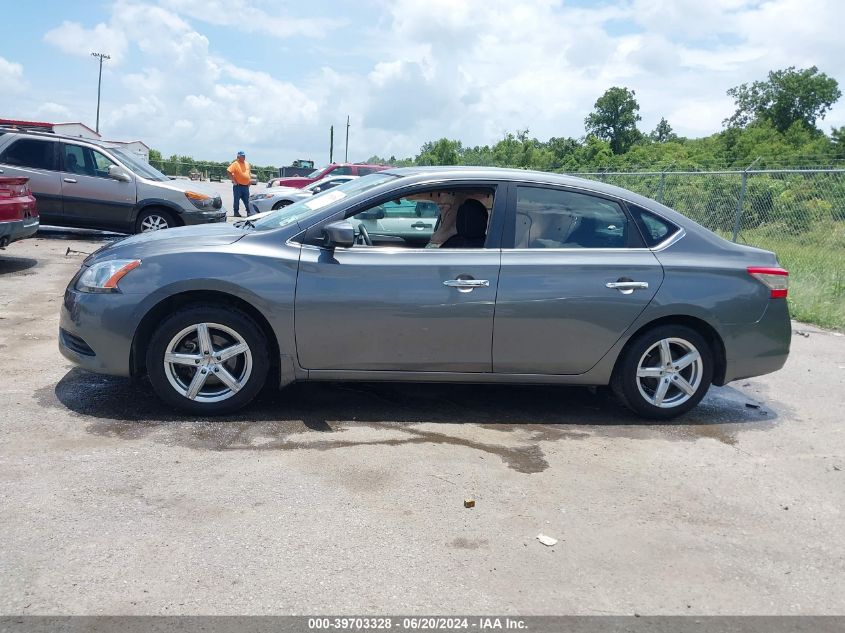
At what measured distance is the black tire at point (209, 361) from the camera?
5.05 meters

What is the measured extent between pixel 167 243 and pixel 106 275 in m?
0.43

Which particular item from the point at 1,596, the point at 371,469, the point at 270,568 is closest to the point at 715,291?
the point at 371,469

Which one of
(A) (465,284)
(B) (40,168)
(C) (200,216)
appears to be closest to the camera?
(A) (465,284)

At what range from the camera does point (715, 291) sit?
5.53 metres

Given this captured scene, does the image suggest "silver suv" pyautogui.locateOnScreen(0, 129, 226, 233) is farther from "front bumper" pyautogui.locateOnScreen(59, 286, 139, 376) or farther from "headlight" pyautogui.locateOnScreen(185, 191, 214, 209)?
"front bumper" pyautogui.locateOnScreen(59, 286, 139, 376)

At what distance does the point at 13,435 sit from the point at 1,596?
1868 mm

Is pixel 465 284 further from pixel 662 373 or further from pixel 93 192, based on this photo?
pixel 93 192

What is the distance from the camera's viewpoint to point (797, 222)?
12.8 metres

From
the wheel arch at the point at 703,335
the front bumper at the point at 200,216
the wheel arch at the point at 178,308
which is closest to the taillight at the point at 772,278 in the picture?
the wheel arch at the point at 703,335

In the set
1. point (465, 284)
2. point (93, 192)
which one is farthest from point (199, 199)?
point (465, 284)

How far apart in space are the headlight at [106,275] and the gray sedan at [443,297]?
0.5 inches

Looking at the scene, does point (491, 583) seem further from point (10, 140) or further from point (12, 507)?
point (10, 140)

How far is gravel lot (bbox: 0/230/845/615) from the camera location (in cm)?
328

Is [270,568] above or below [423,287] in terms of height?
below
